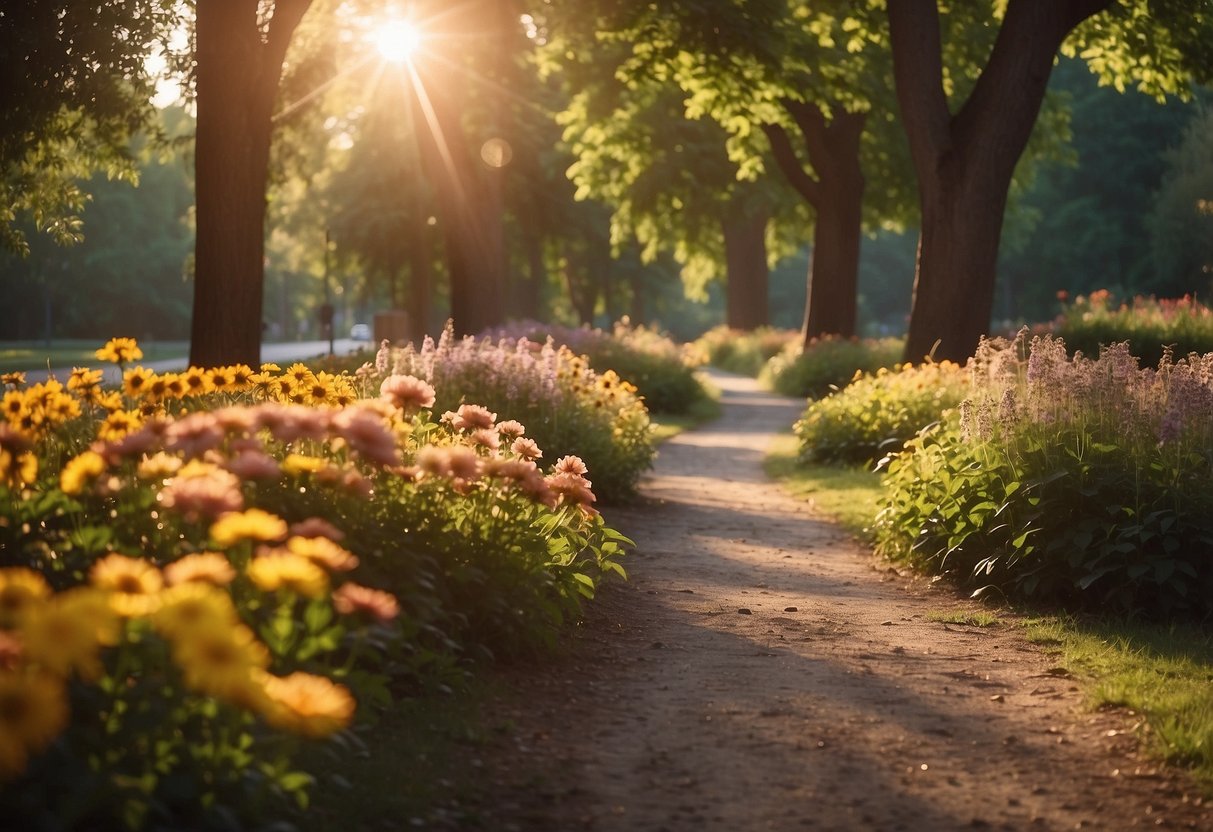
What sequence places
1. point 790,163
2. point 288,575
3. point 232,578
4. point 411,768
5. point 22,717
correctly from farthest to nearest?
point 790,163 < point 411,768 < point 232,578 < point 288,575 < point 22,717

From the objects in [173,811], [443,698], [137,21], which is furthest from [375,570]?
[137,21]

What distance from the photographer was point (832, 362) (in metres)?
29.8

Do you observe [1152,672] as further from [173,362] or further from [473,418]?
[173,362]

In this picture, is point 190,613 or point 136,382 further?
point 136,382

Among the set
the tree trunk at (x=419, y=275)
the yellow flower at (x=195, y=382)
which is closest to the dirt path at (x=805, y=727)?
the yellow flower at (x=195, y=382)

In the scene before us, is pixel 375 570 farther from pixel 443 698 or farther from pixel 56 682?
pixel 56 682

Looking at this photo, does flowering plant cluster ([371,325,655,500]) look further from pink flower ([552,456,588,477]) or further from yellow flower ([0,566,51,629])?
yellow flower ([0,566,51,629])

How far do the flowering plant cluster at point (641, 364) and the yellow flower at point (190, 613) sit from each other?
22180mm

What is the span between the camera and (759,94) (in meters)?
19.8

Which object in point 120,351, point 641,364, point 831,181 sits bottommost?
point 641,364

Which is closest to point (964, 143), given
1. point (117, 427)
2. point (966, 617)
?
point (966, 617)

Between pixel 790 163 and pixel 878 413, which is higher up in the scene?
pixel 790 163

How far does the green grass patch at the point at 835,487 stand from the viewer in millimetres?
12367

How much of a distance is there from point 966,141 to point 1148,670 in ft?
34.0
